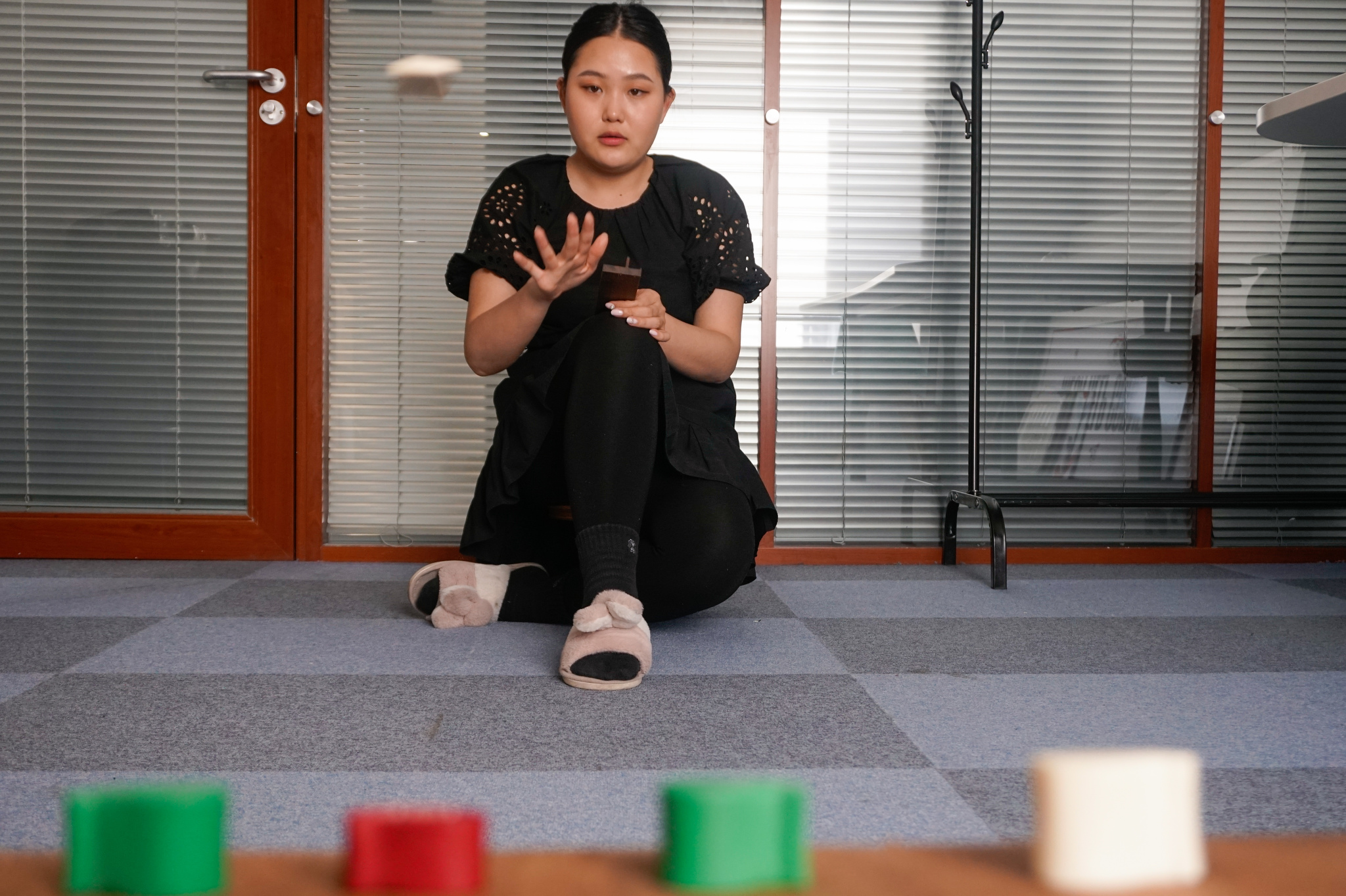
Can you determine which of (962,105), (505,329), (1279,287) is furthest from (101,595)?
(1279,287)

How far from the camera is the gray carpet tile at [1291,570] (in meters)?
2.34

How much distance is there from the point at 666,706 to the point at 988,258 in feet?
5.75

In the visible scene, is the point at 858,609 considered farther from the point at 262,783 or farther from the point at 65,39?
the point at 65,39

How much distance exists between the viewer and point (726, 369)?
1624 mm

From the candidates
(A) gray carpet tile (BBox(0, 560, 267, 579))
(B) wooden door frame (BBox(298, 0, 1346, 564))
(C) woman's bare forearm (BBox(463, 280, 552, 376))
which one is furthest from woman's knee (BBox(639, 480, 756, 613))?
(A) gray carpet tile (BBox(0, 560, 267, 579))

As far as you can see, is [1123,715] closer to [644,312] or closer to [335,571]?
[644,312]

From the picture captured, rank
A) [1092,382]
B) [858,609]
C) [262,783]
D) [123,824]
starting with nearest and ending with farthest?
[123,824]
[262,783]
[858,609]
[1092,382]

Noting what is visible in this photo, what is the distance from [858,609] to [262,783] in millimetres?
1207

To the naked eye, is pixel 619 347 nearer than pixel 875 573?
Yes

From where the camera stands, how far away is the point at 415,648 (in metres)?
1.53

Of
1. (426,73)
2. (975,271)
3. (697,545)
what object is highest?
(426,73)

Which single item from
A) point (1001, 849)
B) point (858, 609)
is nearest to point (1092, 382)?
point (858, 609)

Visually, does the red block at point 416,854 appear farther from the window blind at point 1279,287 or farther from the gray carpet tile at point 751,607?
the window blind at point 1279,287

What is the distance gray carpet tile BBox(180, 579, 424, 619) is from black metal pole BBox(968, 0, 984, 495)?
4.27 feet
